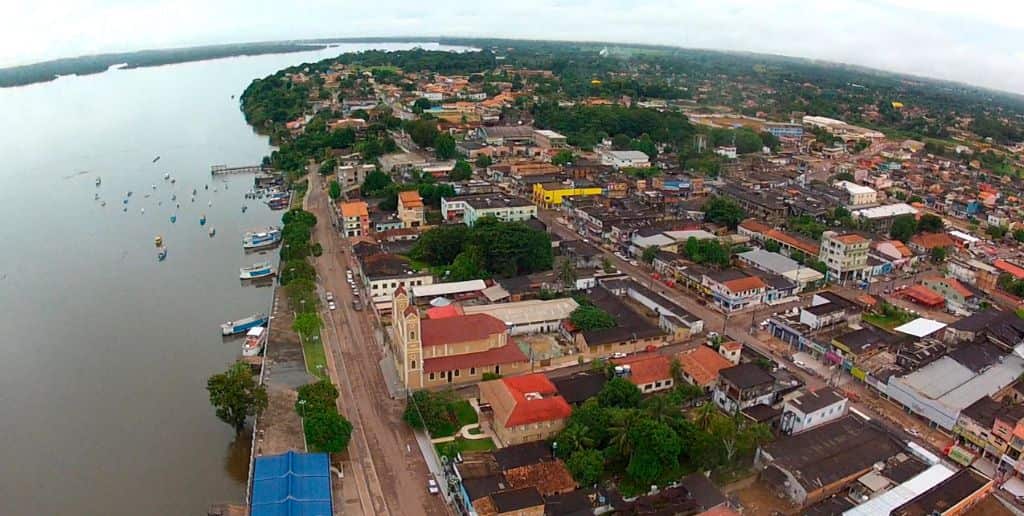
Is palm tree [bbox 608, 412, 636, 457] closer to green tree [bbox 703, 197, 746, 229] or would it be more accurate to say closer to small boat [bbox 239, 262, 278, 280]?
small boat [bbox 239, 262, 278, 280]

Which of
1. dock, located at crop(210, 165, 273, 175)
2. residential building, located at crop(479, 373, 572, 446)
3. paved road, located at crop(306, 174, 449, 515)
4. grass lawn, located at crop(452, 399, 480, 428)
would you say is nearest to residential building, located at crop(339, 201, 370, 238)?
paved road, located at crop(306, 174, 449, 515)

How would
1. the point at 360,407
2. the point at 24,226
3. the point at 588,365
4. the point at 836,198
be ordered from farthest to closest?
the point at 836,198, the point at 24,226, the point at 588,365, the point at 360,407

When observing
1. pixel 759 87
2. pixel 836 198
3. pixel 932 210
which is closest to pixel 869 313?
pixel 836 198

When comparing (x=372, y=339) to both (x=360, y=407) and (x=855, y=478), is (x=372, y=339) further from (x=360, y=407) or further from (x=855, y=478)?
(x=855, y=478)

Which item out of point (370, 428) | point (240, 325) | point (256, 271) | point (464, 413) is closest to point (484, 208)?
point (256, 271)

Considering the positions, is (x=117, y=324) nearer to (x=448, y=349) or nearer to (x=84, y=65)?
(x=448, y=349)

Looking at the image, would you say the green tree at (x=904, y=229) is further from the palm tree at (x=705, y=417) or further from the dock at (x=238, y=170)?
the dock at (x=238, y=170)
